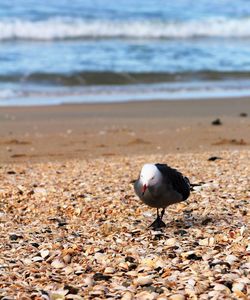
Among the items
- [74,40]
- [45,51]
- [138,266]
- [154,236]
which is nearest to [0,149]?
[154,236]

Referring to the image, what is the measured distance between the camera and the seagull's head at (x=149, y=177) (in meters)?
5.05

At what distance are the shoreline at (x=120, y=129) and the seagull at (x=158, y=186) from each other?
3.81m

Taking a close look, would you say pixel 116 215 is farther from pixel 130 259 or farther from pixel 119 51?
pixel 119 51

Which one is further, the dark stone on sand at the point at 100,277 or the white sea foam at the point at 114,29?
the white sea foam at the point at 114,29

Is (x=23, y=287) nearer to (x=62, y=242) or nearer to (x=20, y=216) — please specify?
(x=62, y=242)

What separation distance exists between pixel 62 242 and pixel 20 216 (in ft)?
3.12

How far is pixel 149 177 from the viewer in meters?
5.05

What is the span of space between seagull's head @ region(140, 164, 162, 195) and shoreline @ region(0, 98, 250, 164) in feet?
12.9

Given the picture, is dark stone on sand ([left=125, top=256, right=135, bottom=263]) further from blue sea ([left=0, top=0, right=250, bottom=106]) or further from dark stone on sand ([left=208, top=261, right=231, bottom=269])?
blue sea ([left=0, top=0, right=250, bottom=106])

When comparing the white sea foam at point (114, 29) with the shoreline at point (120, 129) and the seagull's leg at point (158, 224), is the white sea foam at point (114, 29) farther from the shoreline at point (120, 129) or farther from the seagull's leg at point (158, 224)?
the seagull's leg at point (158, 224)

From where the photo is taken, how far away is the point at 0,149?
9430 millimetres

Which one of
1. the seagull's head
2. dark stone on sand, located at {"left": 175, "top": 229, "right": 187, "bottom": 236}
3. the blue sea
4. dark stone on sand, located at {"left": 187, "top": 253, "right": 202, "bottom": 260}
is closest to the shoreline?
the blue sea

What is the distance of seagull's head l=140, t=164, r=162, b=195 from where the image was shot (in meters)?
5.05

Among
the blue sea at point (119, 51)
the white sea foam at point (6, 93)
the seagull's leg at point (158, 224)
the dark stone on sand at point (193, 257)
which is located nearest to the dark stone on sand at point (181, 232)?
the seagull's leg at point (158, 224)
